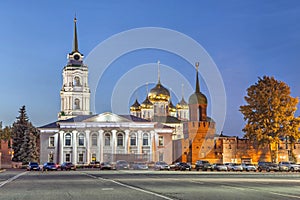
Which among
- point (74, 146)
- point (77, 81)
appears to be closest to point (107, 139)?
point (74, 146)

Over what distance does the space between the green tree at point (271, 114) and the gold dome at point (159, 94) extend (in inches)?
2156

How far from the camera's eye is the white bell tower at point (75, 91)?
5064 inches

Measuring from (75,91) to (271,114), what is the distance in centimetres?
6388

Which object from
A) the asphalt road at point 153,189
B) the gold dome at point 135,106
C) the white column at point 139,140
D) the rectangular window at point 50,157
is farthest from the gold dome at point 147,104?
the asphalt road at point 153,189

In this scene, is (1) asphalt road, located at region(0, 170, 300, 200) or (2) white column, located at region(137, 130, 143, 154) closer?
(1) asphalt road, located at region(0, 170, 300, 200)

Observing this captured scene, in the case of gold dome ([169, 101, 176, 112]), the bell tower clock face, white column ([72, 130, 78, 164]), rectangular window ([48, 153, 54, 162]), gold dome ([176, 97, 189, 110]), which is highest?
the bell tower clock face

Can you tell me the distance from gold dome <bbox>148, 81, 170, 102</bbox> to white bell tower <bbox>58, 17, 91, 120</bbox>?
51.3ft

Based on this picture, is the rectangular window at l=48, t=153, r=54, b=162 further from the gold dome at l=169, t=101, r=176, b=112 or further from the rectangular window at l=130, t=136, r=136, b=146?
the gold dome at l=169, t=101, r=176, b=112

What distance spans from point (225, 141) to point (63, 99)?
51663 mm

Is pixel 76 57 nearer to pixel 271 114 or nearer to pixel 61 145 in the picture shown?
pixel 61 145

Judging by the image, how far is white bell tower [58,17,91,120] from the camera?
5064 inches

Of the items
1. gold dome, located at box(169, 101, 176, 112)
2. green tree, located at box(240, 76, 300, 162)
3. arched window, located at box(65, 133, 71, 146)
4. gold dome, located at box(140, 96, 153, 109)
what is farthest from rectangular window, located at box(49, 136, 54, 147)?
green tree, located at box(240, 76, 300, 162)

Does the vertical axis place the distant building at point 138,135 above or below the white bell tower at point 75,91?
below

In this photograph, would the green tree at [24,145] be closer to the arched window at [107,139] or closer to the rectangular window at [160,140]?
the arched window at [107,139]
